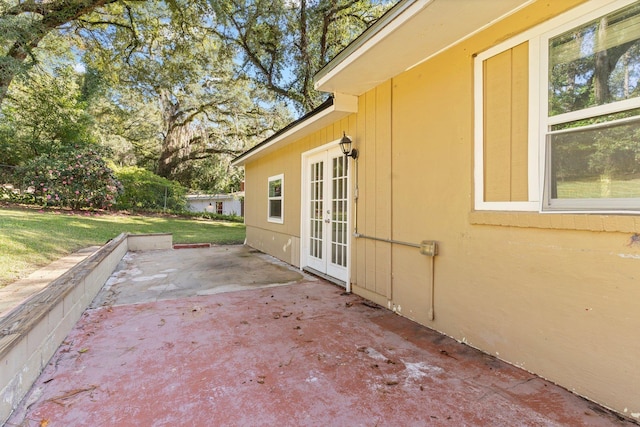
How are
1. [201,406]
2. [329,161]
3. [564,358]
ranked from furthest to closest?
1. [329,161]
2. [564,358]
3. [201,406]

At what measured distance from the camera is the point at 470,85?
282 centimetres

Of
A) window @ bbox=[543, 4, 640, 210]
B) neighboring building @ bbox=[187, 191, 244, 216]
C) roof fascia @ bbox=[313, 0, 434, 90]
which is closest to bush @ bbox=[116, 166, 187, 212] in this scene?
neighboring building @ bbox=[187, 191, 244, 216]

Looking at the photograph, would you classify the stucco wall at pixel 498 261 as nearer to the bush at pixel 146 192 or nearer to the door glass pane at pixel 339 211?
the door glass pane at pixel 339 211

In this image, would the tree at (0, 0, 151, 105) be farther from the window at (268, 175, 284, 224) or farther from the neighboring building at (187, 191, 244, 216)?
the neighboring building at (187, 191, 244, 216)

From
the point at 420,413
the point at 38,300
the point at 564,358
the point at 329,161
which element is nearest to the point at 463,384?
the point at 420,413

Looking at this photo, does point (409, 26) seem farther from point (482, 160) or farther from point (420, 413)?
point (420, 413)

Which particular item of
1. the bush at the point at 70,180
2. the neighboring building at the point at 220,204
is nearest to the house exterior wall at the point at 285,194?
the bush at the point at 70,180

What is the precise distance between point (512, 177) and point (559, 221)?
0.50 meters

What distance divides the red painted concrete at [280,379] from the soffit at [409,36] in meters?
2.77

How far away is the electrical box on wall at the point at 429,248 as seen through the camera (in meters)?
3.14

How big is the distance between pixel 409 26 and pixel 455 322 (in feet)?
8.74

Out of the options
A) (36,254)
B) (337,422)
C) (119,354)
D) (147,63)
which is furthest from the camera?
(147,63)

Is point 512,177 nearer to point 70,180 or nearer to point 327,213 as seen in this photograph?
point 327,213

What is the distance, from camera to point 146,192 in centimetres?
1582
